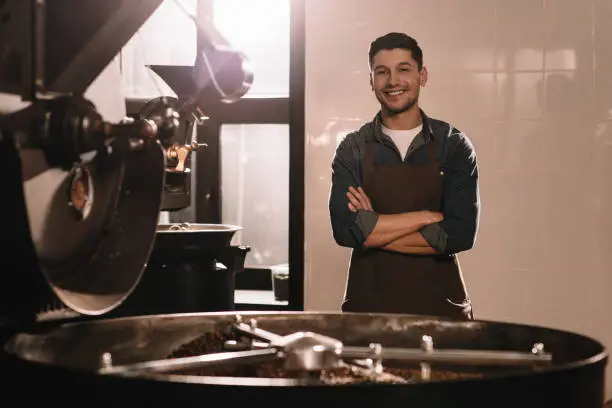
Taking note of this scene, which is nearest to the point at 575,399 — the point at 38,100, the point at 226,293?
the point at 38,100

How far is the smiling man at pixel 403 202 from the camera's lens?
112 inches

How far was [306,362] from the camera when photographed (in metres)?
1.08

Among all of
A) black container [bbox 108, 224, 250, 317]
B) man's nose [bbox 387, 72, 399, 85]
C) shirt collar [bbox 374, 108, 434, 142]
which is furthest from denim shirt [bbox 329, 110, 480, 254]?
black container [bbox 108, 224, 250, 317]

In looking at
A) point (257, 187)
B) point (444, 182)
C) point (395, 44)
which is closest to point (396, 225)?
point (444, 182)

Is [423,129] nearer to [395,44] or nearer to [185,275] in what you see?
[395,44]

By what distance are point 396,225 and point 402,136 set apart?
37 cm

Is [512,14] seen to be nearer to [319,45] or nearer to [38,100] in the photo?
[319,45]

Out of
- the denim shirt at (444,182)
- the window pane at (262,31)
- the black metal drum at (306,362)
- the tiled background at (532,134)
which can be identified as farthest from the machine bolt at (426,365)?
the window pane at (262,31)

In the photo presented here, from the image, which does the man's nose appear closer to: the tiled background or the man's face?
the man's face

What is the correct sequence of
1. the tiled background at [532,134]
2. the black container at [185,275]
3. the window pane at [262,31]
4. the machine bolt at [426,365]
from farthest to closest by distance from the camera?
the window pane at [262,31] → the tiled background at [532,134] → the black container at [185,275] → the machine bolt at [426,365]

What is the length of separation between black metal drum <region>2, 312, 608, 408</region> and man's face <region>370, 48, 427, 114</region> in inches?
66.8

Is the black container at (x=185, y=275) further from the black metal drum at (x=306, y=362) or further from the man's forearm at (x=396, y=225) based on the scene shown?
the black metal drum at (x=306, y=362)

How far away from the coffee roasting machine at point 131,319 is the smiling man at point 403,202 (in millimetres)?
1479

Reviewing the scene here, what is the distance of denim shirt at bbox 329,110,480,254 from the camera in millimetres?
2826
